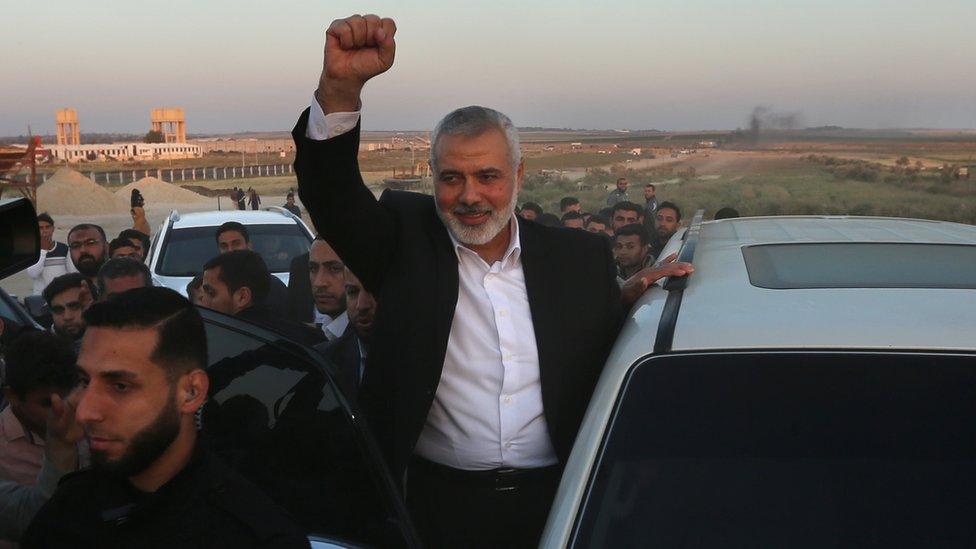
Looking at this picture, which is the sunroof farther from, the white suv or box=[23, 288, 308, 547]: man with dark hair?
the white suv

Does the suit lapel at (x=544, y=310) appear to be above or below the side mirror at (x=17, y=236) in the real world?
below

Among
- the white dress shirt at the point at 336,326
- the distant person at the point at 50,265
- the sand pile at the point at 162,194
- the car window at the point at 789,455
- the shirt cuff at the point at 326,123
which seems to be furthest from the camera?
the sand pile at the point at 162,194

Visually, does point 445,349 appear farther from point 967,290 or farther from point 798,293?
point 967,290

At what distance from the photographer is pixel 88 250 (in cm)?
890

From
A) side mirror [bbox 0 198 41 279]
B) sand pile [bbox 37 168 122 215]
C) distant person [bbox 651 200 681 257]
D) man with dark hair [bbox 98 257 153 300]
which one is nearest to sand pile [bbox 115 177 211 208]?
sand pile [bbox 37 168 122 215]

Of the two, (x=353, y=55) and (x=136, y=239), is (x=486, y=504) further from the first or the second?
(x=136, y=239)

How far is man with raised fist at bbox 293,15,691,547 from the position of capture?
269 cm

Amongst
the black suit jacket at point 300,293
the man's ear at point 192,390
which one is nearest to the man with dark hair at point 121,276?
the black suit jacket at point 300,293

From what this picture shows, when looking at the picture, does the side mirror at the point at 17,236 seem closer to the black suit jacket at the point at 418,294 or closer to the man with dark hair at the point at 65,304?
the black suit jacket at the point at 418,294

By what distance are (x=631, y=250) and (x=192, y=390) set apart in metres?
6.43

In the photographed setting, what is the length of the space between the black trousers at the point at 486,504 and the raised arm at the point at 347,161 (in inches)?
21.3

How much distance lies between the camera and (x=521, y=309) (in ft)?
9.16

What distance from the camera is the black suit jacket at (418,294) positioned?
8.68 ft

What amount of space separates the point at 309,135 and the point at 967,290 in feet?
5.03
